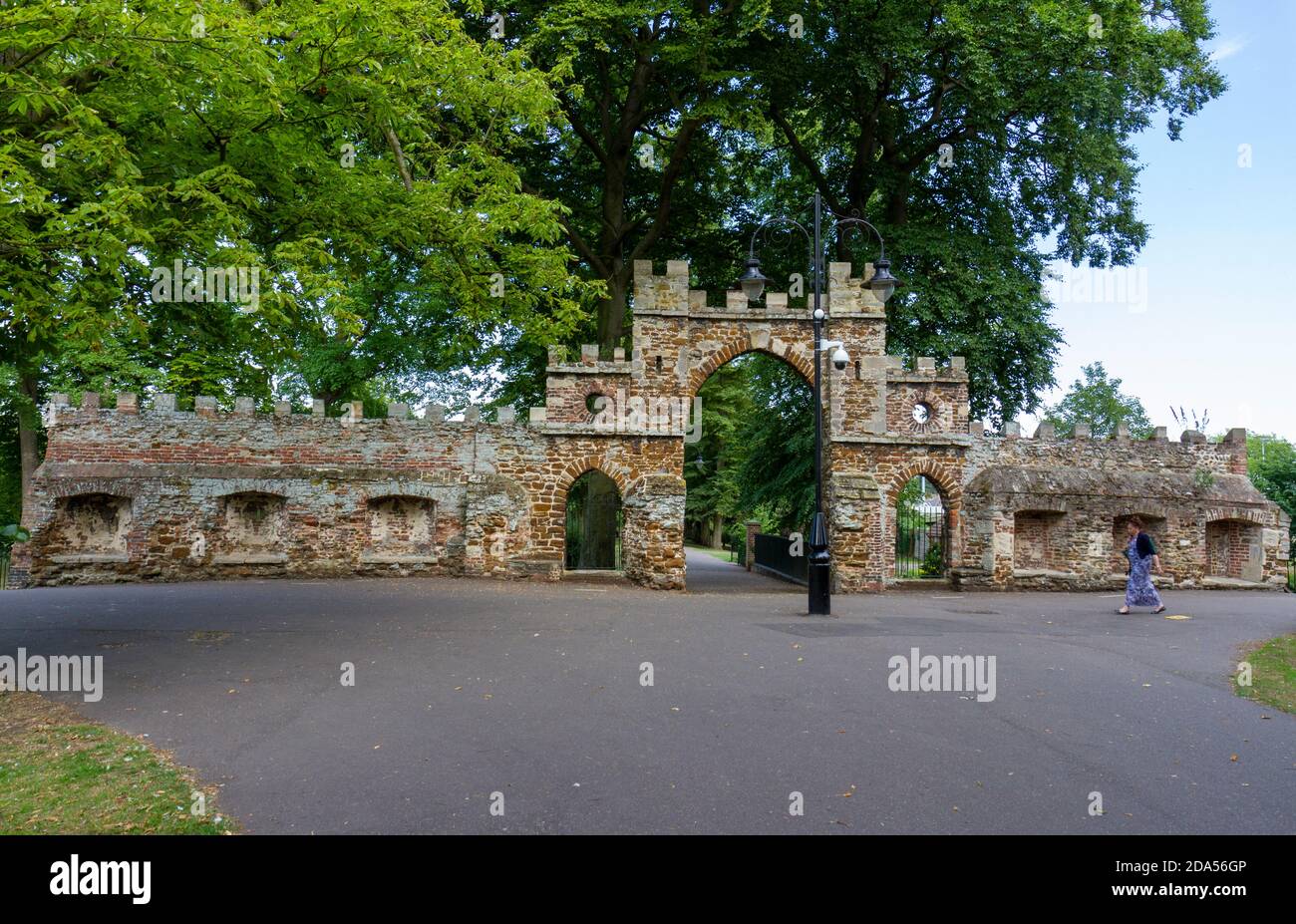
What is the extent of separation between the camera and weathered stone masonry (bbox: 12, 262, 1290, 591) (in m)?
16.0

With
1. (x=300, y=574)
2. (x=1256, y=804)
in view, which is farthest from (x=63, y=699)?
(x=300, y=574)

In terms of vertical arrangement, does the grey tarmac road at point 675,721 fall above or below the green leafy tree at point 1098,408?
below

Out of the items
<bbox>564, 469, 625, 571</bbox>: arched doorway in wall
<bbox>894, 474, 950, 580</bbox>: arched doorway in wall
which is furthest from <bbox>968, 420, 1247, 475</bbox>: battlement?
A: <bbox>564, 469, 625, 571</bbox>: arched doorway in wall

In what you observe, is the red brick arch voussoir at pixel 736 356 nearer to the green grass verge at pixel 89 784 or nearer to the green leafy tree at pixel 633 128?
the green leafy tree at pixel 633 128

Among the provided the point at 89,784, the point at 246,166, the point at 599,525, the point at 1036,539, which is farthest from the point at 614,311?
the point at 89,784

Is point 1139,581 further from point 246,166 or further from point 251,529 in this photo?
point 251,529

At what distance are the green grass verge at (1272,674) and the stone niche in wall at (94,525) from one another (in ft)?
64.2

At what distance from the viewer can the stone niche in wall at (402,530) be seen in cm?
1697

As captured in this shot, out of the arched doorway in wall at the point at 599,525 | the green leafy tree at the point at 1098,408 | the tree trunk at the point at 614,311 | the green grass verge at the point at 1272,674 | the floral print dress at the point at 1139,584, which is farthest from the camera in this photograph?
the green leafy tree at the point at 1098,408

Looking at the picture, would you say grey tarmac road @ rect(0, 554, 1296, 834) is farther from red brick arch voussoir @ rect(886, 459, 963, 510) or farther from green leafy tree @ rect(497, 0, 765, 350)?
green leafy tree @ rect(497, 0, 765, 350)

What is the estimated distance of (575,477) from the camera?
17.1 m

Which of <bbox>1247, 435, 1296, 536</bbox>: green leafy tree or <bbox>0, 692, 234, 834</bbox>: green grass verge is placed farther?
<bbox>1247, 435, 1296, 536</bbox>: green leafy tree

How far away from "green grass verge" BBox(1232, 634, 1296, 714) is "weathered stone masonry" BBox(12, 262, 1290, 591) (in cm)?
795

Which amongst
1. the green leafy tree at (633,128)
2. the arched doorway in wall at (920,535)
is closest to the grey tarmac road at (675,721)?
the arched doorway in wall at (920,535)
